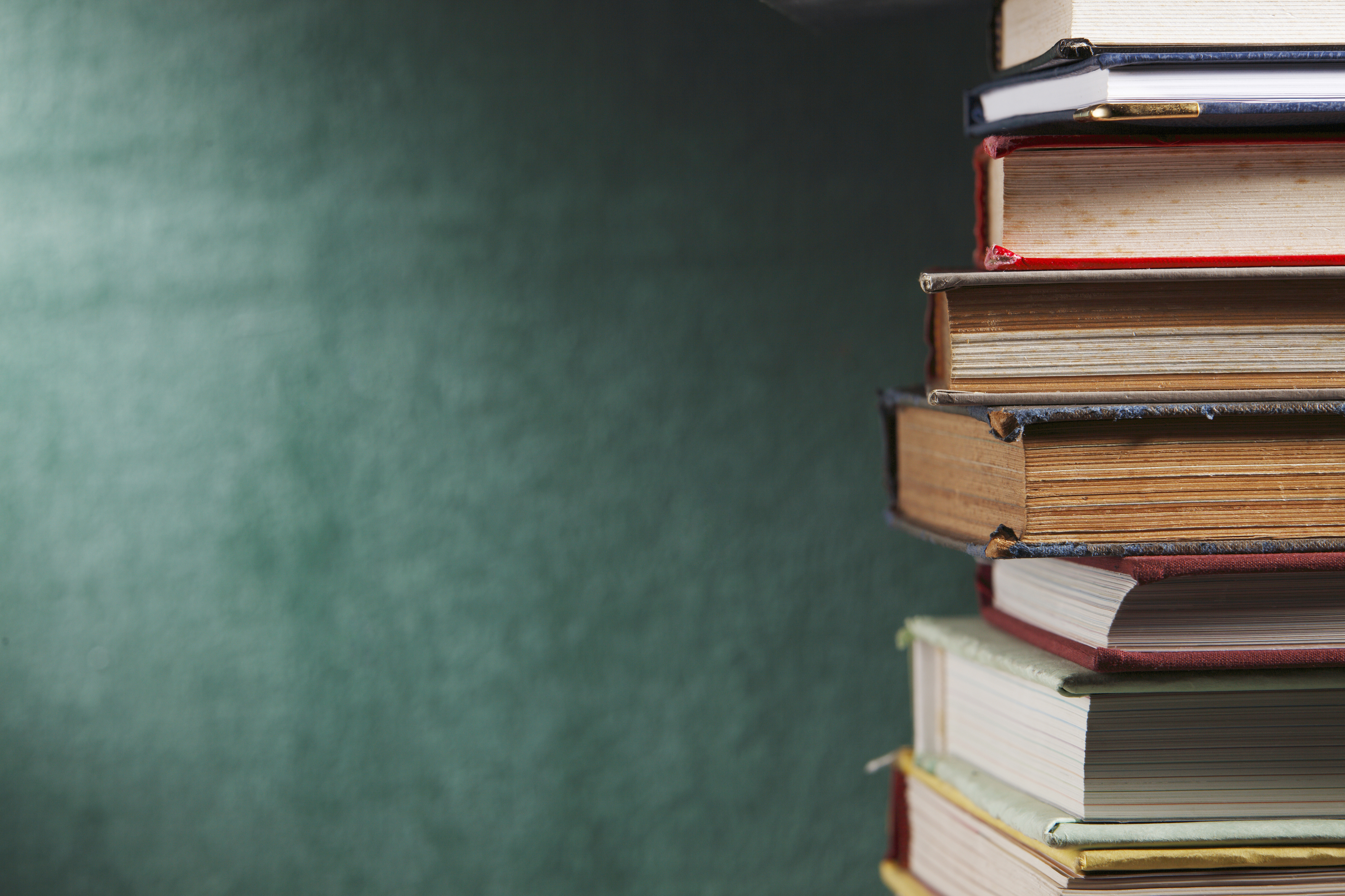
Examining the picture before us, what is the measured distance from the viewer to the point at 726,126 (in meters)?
1.17

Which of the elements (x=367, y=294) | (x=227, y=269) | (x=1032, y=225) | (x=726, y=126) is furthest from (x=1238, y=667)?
(x=227, y=269)

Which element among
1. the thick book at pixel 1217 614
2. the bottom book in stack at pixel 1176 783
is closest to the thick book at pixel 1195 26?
the thick book at pixel 1217 614

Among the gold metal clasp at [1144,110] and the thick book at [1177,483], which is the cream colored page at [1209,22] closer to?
the gold metal clasp at [1144,110]

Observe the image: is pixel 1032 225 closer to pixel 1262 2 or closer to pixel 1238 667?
pixel 1262 2

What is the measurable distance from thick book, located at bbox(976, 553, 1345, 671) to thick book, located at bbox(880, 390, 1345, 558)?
2 cm

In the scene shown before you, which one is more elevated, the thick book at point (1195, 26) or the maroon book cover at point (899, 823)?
the thick book at point (1195, 26)

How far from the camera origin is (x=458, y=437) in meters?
1.17

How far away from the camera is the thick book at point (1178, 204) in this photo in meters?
0.79

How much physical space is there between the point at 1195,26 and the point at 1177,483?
342 millimetres

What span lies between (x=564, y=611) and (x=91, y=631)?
0.53 meters

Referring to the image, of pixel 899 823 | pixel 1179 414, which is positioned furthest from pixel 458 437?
pixel 1179 414

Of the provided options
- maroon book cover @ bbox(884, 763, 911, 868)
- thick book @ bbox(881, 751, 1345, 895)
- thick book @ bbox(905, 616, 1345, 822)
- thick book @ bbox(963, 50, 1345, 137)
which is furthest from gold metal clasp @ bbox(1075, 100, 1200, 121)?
maroon book cover @ bbox(884, 763, 911, 868)

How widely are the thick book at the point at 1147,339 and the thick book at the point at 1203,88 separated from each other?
0.12 m

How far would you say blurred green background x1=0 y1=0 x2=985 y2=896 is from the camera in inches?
44.5
